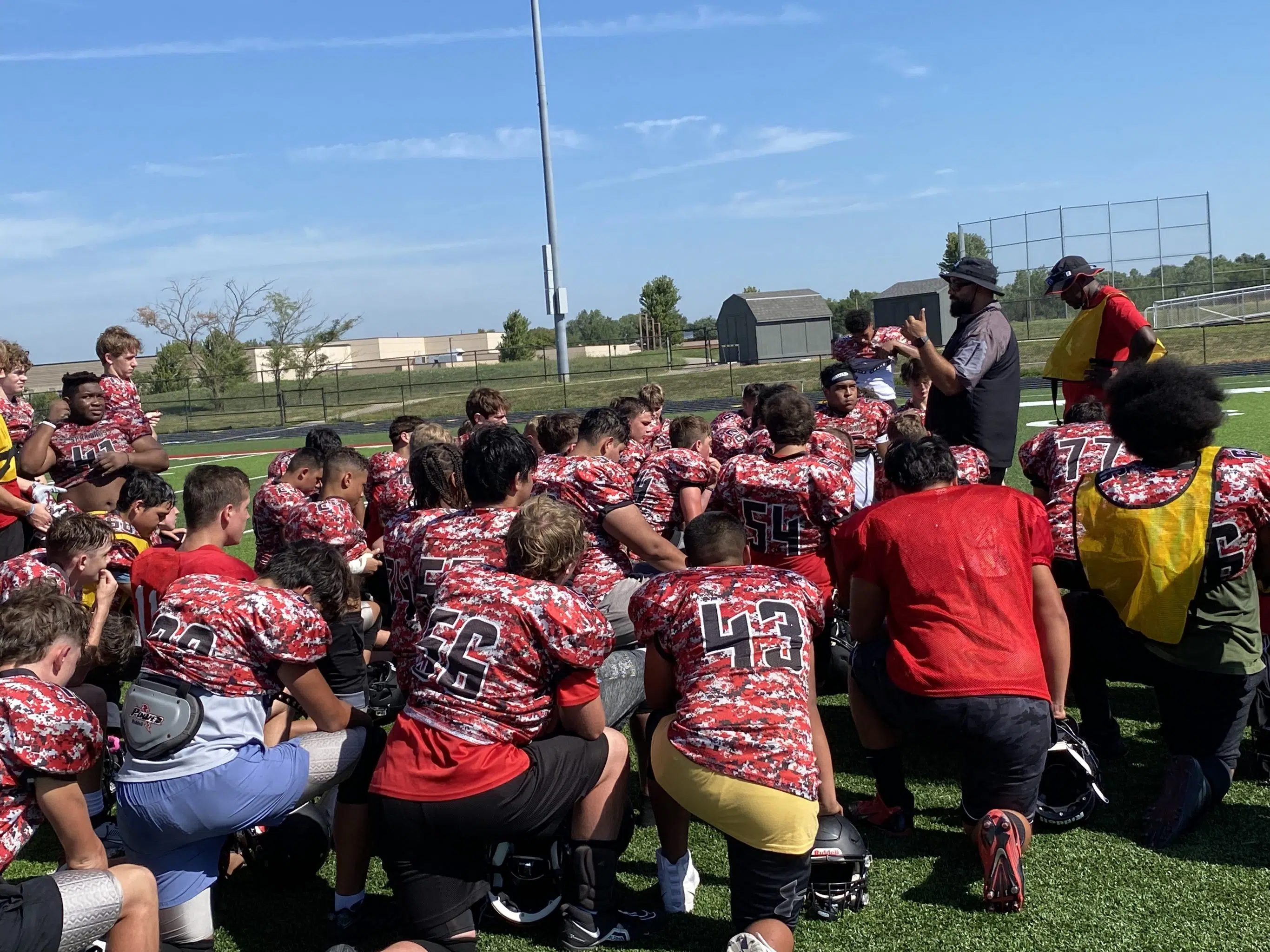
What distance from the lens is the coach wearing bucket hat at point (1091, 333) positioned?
24.3ft

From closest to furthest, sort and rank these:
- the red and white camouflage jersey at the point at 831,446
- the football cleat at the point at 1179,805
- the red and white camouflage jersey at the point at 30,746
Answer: the red and white camouflage jersey at the point at 30,746, the football cleat at the point at 1179,805, the red and white camouflage jersey at the point at 831,446

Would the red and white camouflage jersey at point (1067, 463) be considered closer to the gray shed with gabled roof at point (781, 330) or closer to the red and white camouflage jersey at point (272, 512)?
the red and white camouflage jersey at point (272, 512)

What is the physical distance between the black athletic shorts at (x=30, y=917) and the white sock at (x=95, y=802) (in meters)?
1.43

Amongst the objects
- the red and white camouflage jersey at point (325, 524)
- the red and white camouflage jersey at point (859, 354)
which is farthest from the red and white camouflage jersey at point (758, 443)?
the red and white camouflage jersey at point (325, 524)

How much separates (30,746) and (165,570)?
180 cm

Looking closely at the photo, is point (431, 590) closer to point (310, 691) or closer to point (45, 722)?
point (310, 691)

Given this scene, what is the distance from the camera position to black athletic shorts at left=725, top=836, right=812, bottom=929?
326 cm

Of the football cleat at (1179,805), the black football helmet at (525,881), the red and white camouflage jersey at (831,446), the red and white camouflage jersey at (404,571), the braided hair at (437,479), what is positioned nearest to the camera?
the black football helmet at (525,881)

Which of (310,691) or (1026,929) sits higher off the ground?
(310,691)

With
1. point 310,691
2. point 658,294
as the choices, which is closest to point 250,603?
point 310,691

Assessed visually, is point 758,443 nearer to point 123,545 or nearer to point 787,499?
point 787,499

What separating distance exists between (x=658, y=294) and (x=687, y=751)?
61342mm

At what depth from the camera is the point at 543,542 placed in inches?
135

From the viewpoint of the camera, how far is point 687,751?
130 inches
